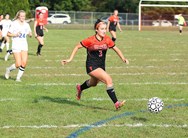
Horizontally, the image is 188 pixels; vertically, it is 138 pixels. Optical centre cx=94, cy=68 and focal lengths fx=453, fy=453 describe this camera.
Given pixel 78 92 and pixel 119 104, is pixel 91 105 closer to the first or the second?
pixel 78 92

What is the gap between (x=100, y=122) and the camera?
25.4ft

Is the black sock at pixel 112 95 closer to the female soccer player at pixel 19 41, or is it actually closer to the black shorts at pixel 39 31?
the female soccer player at pixel 19 41

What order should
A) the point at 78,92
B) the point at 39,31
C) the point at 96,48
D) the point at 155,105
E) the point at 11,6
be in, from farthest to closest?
the point at 11,6
the point at 39,31
the point at 78,92
the point at 96,48
the point at 155,105

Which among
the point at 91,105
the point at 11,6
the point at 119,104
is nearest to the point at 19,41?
the point at 91,105

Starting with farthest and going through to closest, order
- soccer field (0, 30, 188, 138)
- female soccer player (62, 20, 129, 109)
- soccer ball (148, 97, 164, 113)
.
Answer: female soccer player (62, 20, 129, 109)
soccer ball (148, 97, 164, 113)
soccer field (0, 30, 188, 138)

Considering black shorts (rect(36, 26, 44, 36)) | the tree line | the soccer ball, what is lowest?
the soccer ball

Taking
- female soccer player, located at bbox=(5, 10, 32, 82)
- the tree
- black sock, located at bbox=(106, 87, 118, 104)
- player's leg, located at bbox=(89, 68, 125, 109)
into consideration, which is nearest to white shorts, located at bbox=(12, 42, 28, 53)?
female soccer player, located at bbox=(5, 10, 32, 82)

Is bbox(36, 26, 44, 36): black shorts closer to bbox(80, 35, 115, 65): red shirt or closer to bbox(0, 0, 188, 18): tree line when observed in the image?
bbox(80, 35, 115, 65): red shirt

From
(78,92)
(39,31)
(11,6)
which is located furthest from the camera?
(11,6)

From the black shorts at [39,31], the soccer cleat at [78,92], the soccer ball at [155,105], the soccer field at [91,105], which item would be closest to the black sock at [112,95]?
the soccer field at [91,105]

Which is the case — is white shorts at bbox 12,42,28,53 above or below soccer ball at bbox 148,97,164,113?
above

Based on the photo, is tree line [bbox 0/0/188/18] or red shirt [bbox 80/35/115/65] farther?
tree line [bbox 0/0/188/18]

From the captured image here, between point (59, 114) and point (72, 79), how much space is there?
4.42 m

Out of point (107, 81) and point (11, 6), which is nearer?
point (107, 81)
